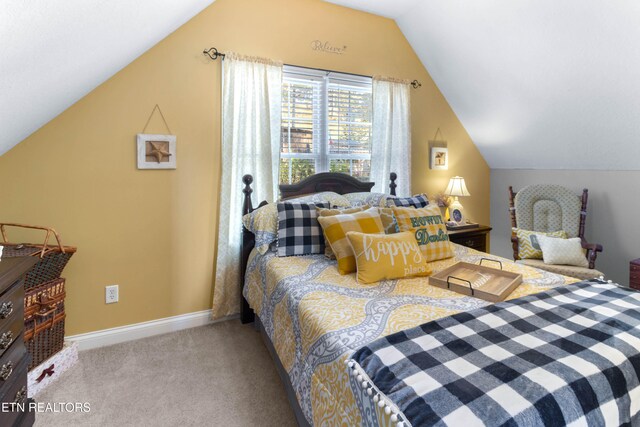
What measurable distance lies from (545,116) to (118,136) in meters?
3.47

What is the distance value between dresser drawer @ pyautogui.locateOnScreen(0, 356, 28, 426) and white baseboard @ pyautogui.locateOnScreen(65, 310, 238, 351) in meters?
1.06

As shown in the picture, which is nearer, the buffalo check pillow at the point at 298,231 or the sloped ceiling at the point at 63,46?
the sloped ceiling at the point at 63,46

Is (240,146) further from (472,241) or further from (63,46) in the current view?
(472,241)

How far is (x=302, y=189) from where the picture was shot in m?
2.82

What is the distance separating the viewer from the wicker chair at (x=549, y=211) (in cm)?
302

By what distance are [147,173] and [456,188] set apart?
9.35 ft

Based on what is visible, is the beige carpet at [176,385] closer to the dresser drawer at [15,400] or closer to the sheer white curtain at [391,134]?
the dresser drawer at [15,400]

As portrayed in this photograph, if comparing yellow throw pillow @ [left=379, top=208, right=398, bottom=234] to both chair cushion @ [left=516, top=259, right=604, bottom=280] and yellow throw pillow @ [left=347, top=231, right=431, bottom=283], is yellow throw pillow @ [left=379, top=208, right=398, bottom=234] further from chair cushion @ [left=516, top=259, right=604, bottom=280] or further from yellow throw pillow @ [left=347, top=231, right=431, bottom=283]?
chair cushion @ [left=516, top=259, right=604, bottom=280]

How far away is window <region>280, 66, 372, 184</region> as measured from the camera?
9.50 feet

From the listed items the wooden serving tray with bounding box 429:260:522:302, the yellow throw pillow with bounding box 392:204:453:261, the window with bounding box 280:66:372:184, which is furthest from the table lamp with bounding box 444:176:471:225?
the wooden serving tray with bounding box 429:260:522:302

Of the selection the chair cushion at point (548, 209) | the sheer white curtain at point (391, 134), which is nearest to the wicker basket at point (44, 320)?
the sheer white curtain at point (391, 134)

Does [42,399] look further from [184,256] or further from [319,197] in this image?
[319,197]

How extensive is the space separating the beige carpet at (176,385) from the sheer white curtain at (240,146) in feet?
1.50

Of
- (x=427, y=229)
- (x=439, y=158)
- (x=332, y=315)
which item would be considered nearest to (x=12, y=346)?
(x=332, y=315)
